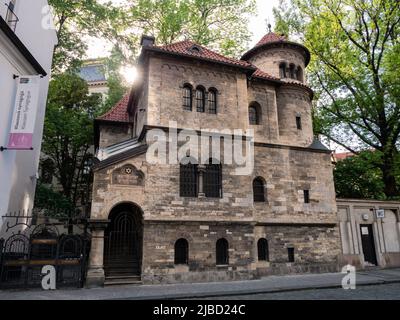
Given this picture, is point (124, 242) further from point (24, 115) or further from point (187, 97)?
point (187, 97)

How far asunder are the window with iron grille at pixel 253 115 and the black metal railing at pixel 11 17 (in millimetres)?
12085

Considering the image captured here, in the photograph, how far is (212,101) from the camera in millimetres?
16031

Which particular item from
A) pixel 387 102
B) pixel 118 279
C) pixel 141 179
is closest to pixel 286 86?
pixel 387 102

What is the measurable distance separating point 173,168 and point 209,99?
435cm

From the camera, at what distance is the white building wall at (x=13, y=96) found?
36.8 feet

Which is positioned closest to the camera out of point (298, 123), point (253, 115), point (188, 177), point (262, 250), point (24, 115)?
point (24, 115)

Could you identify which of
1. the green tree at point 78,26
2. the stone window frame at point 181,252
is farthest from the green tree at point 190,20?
the stone window frame at point 181,252

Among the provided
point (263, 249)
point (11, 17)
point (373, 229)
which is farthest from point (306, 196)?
point (11, 17)

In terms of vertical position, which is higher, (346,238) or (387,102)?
(387,102)

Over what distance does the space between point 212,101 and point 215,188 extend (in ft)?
15.1

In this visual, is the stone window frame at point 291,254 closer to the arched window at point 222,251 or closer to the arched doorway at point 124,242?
the arched window at point 222,251

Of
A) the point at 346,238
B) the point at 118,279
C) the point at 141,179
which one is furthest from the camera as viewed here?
the point at 346,238
